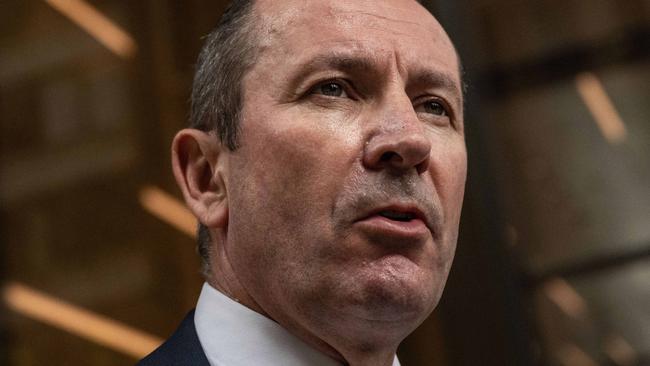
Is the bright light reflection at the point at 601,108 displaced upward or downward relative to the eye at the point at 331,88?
downward

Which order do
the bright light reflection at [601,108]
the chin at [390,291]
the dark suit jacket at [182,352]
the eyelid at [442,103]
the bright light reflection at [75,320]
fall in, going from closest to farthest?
the chin at [390,291] < the dark suit jacket at [182,352] < the eyelid at [442,103] < the bright light reflection at [75,320] < the bright light reflection at [601,108]

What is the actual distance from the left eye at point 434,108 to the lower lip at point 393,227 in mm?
269

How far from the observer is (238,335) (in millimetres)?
1377

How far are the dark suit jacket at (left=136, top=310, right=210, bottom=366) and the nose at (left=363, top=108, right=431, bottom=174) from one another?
1.24ft

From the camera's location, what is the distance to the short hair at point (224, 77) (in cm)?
144

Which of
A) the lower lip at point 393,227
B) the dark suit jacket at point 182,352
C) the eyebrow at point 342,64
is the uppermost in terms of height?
the eyebrow at point 342,64

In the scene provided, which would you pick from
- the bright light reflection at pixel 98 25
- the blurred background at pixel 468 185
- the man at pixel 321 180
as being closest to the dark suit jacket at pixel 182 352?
the man at pixel 321 180

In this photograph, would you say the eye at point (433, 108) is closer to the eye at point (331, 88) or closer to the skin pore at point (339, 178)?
the skin pore at point (339, 178)

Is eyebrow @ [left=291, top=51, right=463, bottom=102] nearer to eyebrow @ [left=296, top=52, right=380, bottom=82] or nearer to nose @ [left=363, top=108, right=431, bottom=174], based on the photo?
eyebrow @ [left=296, top=52, right=380, bottom=82]

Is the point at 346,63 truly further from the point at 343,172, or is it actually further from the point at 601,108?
the point at 601,108

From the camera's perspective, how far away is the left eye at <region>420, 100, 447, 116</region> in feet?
4.85

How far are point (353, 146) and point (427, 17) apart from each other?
363 mm

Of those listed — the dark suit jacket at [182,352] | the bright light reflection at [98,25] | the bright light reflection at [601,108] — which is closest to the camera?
the dark suit jacket at [182,352]

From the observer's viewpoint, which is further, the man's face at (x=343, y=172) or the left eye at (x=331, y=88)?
the left eye at (x=331, y=88)
